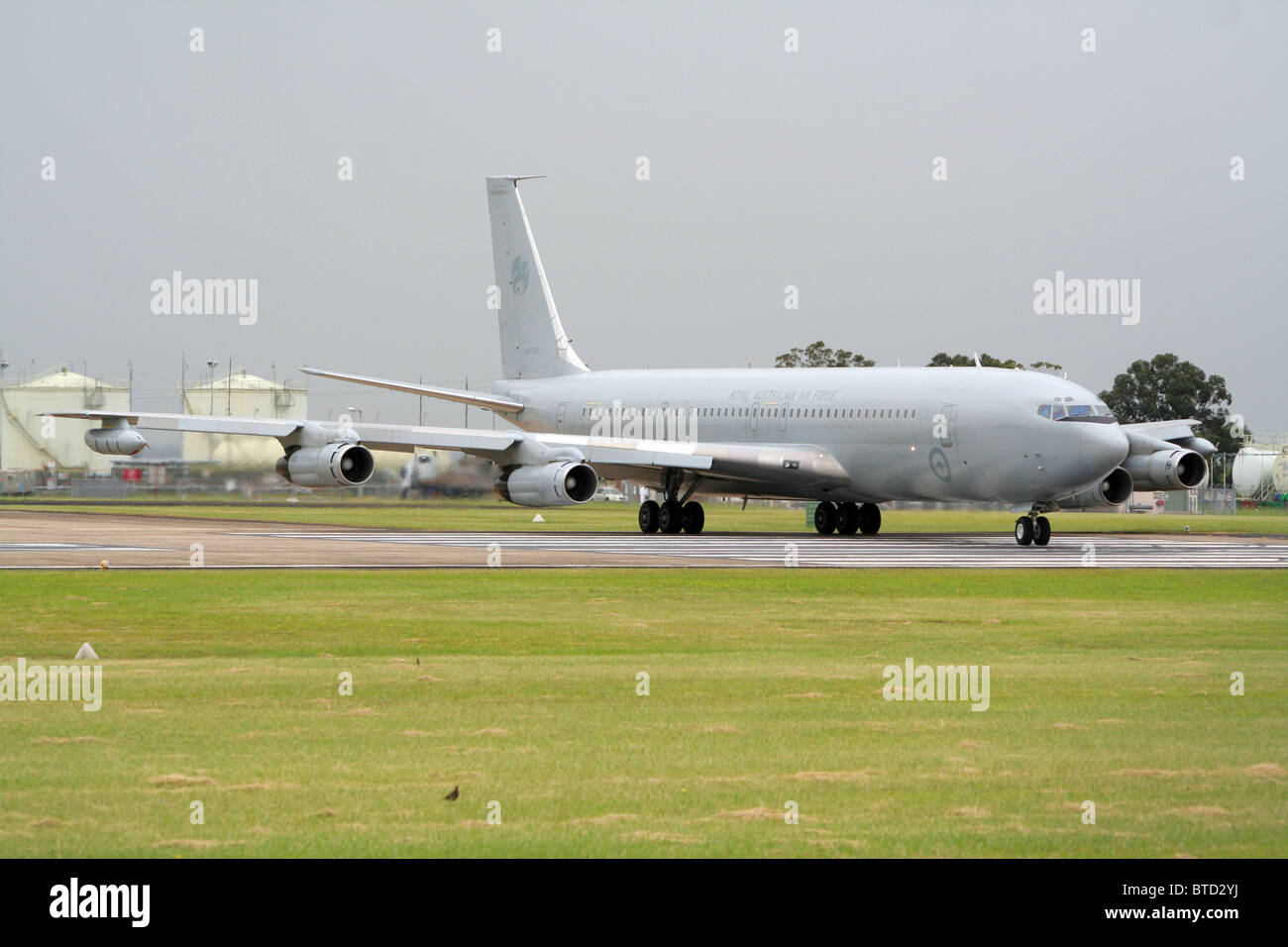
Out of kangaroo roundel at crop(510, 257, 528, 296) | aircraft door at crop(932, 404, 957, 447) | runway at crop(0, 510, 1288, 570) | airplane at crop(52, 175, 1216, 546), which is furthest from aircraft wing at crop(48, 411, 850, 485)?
kangaroo roundel at crop(510, 257, 528, 296)

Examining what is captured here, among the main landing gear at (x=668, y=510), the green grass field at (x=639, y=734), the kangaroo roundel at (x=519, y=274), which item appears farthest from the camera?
the kangaroo roundel at (x=519, y=274)

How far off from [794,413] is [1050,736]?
34.4 meters

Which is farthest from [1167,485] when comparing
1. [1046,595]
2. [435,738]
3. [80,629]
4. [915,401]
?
[435,738]

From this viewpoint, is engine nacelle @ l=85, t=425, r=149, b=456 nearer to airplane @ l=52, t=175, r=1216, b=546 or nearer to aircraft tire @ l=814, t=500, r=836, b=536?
airplane @ l=52, t=175, r=1216, b=546

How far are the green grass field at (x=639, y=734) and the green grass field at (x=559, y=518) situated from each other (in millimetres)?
29548

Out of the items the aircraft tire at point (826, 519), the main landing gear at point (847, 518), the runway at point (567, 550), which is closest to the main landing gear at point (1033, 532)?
the runway at point (567, 550)

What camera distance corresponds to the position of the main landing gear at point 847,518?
4697cm

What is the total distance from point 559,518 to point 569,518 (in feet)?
1.27

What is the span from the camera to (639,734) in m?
11.9

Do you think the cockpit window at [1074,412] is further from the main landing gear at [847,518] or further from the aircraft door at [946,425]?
the main landing gear at [847,518]

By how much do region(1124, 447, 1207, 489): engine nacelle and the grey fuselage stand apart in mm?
2876

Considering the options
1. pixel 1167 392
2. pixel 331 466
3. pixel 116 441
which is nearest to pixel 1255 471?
pixel 1167 392
